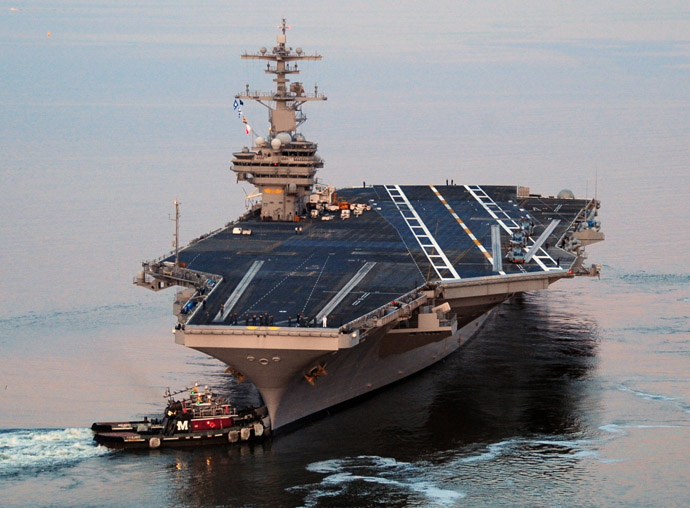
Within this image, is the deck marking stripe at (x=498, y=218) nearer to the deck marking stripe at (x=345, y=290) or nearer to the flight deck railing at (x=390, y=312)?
the deck marking stripe at (x=345, y=290)

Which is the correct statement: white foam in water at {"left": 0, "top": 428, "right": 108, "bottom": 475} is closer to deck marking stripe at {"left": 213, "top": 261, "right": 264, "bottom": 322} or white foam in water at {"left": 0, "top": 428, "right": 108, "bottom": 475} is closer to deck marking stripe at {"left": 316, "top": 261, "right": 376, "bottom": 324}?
deck marking stripe at {"left": 213, "top": 261, "right": 264, "bottom": 322}

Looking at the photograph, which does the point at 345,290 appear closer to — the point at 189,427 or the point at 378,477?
the point at 189,427

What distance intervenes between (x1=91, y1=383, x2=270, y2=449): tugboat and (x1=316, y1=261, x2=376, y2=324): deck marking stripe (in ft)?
12.7

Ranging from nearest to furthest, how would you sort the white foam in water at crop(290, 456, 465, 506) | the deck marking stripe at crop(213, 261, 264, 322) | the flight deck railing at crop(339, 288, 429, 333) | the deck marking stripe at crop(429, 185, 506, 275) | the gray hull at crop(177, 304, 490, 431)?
the white foam in water at crop(290, 456, 465, 506) < the gray hull at crop(177, 304, 490, 431) < the flight deck railing at crop(339, 288, 429, 333) < the deck marking stripe at crop(213, 261, 264, 322) < the deck marking stripe at crop(429, 185, 506, 275)

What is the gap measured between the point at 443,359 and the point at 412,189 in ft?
48.6

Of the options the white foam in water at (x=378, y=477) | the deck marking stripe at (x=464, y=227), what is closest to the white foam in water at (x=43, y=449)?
the white foam in water at (x=378, y=477)

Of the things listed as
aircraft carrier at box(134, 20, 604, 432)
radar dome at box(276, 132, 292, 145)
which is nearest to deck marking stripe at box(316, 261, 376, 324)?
aircraft carrier at box(134, 20, 604, 432)

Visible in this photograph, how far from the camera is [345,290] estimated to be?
47.5 meters

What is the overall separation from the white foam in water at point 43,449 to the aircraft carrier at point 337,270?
187 inches

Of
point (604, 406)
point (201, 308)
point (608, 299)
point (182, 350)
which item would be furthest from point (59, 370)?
point (608, 299)

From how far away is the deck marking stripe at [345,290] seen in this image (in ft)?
147

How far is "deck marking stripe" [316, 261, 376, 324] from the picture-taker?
44.9 m

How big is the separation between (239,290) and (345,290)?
11.8 feet

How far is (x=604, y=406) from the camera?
161ft
